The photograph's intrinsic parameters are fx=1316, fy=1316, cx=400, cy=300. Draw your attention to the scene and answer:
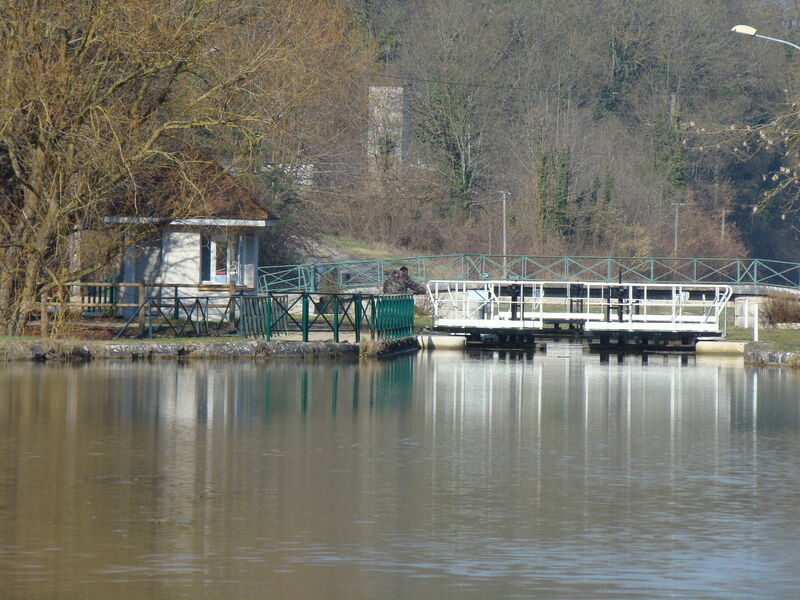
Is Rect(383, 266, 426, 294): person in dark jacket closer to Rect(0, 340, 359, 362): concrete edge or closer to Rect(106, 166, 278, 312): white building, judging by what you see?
Rect(106, 166, 278, 312): white building

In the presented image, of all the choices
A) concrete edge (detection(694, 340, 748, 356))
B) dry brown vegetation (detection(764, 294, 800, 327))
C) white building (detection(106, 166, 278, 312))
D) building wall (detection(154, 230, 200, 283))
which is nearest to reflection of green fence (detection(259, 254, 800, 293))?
dry brown vegetation (detection(764, 294, 800, 327))

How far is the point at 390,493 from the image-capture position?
11648 mm

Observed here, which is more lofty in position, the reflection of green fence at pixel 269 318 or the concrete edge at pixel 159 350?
the reflection of green fence at pixel 269 318

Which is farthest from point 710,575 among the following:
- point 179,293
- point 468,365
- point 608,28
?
point 608,28

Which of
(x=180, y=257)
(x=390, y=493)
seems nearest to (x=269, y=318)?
(x=180, y=257)

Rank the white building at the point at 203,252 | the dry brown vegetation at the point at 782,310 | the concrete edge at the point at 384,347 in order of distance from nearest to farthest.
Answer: the concrete edge at the point at 384,347
the white building at the point at 203,252
the dry brown vegetation at the point at 782,310

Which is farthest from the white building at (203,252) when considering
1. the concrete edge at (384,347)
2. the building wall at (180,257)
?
the concrete edge at (384,347)

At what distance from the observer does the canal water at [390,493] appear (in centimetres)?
866

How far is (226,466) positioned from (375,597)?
16.9ft

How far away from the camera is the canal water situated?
341 inches

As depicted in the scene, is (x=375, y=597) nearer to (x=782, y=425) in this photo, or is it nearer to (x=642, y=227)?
(x=782, y=425)

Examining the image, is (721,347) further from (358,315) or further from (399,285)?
(358,315)

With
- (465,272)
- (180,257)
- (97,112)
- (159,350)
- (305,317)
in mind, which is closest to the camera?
(159,350)

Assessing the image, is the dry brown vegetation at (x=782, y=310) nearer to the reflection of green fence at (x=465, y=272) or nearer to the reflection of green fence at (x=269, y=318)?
the reflection of green fence at (x=465, y=272)
